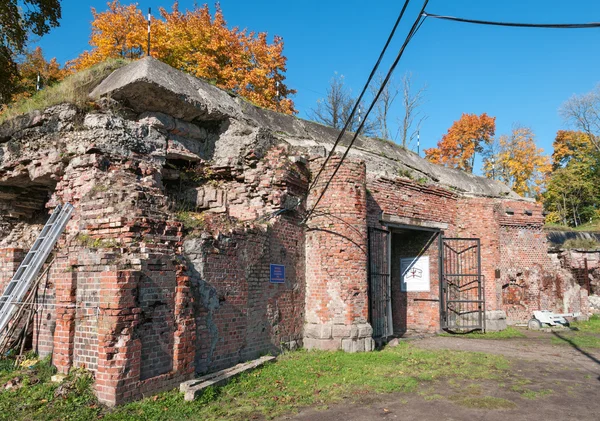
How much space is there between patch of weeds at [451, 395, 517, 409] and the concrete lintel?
5467 mm

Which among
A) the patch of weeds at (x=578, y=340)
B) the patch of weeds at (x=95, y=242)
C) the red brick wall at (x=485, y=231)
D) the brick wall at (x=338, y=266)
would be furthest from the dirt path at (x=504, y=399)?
the red brick wall at (x=485, y=231)

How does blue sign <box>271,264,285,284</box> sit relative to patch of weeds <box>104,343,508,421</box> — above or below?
above

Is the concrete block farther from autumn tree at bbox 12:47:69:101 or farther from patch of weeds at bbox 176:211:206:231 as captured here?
autumn tree at bbox 12:47:69:101

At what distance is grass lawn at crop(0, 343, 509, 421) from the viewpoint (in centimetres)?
514

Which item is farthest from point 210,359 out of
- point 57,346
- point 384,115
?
point 384,115

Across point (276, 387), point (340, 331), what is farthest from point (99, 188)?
point (340, 331)

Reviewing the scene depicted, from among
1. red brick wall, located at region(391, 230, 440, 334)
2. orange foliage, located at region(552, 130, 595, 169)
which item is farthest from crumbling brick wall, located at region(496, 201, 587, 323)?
orange foliage, located at region(552, 130, 595, 169)

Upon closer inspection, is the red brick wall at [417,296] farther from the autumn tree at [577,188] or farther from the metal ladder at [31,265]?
the autumn tree at [577,188]

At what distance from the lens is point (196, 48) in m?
22.2

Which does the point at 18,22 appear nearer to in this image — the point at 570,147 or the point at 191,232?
the point at 191,232

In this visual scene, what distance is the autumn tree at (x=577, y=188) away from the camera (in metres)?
34.8

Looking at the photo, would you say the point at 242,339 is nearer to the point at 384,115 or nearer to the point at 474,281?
the point at 474,281

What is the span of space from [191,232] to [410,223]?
6.95 metres

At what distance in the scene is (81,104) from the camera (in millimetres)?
8383
